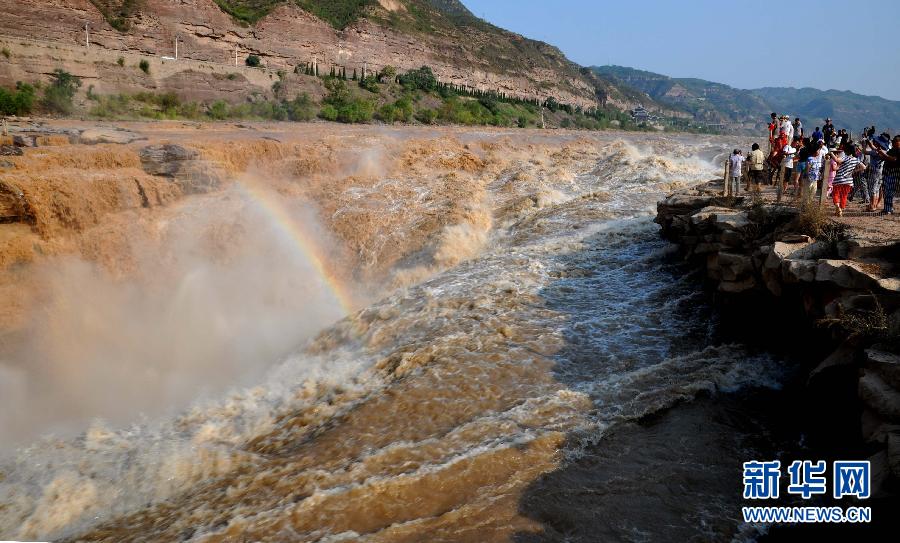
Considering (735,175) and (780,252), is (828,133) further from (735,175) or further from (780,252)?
(780,252)

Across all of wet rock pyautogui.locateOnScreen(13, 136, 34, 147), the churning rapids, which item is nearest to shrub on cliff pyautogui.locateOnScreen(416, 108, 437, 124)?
wet rock pyautogui.locateOnScreen(13, 136, 34, 147)

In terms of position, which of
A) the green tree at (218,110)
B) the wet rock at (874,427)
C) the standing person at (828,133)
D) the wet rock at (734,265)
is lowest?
the wet rock at (874,427)

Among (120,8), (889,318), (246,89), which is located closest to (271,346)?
(889,318)

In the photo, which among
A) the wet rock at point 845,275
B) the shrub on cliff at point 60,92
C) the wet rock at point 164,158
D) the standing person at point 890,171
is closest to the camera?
the wet rock at point 845,275

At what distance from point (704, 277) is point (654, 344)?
229 cm

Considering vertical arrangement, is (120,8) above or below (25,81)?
above

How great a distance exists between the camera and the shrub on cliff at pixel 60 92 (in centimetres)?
2494

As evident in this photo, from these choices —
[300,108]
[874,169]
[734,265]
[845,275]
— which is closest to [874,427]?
[845,275]

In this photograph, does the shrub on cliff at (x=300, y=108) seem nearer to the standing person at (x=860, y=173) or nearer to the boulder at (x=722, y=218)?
the boulder at (x=722, y=218)

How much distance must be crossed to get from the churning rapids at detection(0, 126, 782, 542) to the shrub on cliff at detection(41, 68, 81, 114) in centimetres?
1907

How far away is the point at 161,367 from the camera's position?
9422 millimetres

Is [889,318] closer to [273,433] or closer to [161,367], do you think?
[273,433]

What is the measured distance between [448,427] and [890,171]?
7.01m

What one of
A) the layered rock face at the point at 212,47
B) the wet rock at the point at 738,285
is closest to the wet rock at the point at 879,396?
the wet rock at the point at 738,285
